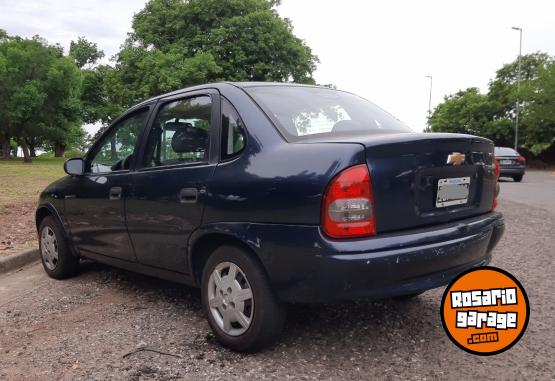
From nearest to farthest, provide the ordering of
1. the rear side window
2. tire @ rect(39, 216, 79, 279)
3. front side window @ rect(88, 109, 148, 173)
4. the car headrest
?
1. the rear side window
2. the car headrest
3. front side window @ rect(88, 109, 148, 173)
4. tire @ rect(39, 216, 79, 279)

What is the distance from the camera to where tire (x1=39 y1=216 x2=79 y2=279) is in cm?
524

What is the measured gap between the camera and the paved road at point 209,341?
309 centimetres

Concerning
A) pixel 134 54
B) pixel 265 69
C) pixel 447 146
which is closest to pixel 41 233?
pixel 447 146

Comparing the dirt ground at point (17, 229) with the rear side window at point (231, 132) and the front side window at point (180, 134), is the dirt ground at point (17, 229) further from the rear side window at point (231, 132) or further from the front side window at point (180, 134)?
the rear side window at point (231, 132)

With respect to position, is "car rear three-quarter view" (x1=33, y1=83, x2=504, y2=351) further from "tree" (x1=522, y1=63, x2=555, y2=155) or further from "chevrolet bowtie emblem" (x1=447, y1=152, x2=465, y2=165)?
"tree" (x1=522, y1=63, x2=555, y2=155)

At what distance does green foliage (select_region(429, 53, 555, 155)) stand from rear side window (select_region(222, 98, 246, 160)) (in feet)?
120

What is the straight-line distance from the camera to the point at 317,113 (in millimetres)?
3705

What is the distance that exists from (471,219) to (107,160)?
3.04 metres

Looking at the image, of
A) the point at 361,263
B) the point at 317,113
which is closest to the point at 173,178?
the point at 317,113

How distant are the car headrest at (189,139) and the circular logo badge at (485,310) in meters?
1.89

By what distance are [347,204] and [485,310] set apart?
2.77 ft

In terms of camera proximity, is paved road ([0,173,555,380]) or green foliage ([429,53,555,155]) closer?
paved road ([0,173,555,380])

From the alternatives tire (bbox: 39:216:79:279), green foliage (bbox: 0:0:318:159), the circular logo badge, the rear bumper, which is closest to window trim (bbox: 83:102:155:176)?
tire (bbox: 39:216:79:279)

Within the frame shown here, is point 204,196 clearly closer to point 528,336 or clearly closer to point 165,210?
point 165,210
